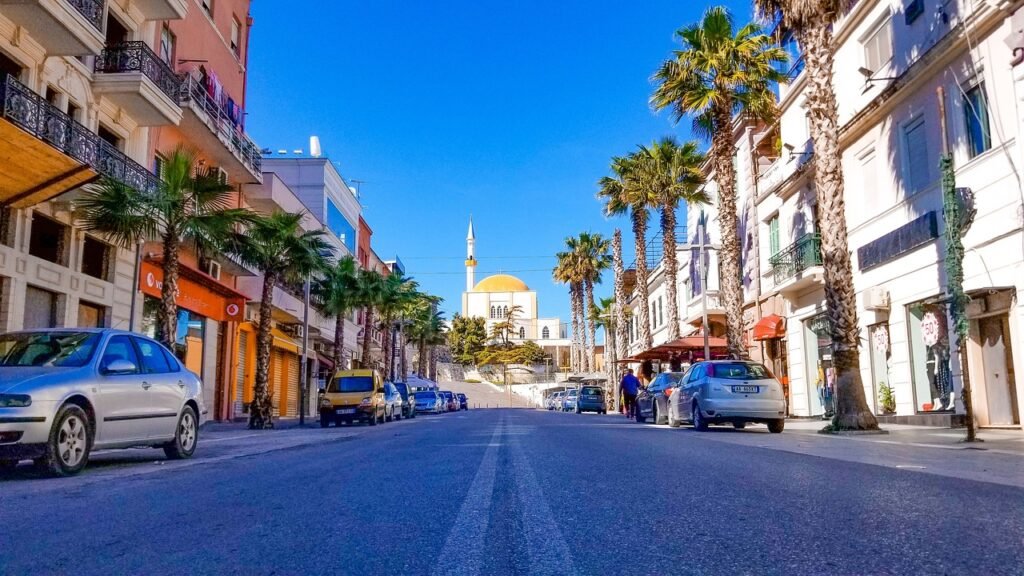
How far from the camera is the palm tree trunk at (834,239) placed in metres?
15.7

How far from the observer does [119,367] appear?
8.98m

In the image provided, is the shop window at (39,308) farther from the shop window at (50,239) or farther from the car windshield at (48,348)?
the car windshield at (48,348)

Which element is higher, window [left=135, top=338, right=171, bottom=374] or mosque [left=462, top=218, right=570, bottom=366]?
mosque [left=462, top=218, right=570, bottom=366]

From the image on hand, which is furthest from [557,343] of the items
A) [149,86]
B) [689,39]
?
[149,86]

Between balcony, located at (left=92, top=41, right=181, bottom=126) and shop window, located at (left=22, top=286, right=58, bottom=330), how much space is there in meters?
5.23

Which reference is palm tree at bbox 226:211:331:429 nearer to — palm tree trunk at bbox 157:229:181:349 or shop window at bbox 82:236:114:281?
shop window at bbox 82:236:114:281

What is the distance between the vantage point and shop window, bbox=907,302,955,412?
17.5 meters

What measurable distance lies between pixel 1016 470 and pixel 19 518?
28.5 ft

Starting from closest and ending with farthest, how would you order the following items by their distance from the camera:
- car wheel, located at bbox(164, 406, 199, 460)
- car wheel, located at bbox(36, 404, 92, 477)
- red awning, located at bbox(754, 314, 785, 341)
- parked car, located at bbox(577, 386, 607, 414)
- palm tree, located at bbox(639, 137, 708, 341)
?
car wheel, located at bbox(36, 404, 92, 477), car wheel, located at bbox(164, 406, 199, 460), red awning, located at bbox(754, 314, 785, 341), palm tree, located at bbox(639, 137, 708, 341), parked car, located at bbox(577, 386, 607, 414)

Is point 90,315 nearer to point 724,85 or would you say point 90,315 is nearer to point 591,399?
point 724,85

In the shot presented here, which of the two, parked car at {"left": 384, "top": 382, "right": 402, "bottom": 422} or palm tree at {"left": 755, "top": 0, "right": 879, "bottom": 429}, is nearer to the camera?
palm tree at {"left": 755, "top": 0, "right": 879, "bottom": 429}

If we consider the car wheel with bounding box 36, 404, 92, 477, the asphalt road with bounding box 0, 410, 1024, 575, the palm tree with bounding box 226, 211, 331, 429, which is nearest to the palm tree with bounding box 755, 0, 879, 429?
the asphalt road with bounding box 0, 410, 1024, 575

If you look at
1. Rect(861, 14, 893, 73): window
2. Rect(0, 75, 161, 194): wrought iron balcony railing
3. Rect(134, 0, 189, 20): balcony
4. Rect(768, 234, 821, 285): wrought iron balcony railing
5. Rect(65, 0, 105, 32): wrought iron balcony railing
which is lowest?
Rect(768, 234, 821, 285): wrought iron balcony railing

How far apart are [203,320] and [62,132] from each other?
12.1 meters
